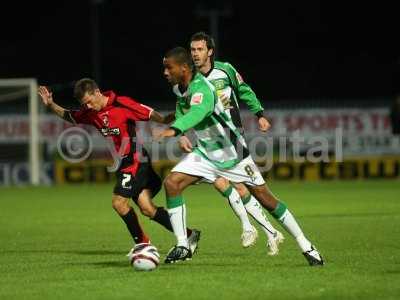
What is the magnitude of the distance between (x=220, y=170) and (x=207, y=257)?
1249 mm

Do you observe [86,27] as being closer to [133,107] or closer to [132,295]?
[133,107]

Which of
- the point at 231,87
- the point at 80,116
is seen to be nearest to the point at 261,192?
the point at 231,87

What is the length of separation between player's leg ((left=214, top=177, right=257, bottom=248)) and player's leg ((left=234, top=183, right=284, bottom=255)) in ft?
0.58

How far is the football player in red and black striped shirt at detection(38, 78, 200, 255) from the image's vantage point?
1102cm

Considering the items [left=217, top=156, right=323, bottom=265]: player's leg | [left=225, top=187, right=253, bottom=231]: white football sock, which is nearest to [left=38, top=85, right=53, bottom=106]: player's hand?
[left=217, top=156, right=323, bottom=265]: player's leg

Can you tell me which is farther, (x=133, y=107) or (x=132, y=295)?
(x=133, y=107)

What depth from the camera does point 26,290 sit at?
30.0 ft

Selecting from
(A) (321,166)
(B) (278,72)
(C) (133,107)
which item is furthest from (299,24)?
(C) (133,107)

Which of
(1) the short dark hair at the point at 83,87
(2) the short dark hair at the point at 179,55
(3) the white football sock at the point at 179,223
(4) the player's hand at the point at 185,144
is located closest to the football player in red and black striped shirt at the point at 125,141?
(1) the short dark hair at the point at 83,87

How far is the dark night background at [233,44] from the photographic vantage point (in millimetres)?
40656

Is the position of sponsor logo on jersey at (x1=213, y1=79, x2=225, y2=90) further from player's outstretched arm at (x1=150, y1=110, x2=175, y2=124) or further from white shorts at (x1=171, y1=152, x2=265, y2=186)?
white shorts at (x1=171, y1=152, x2=265, y2=186)

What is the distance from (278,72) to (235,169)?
3084 centimetres

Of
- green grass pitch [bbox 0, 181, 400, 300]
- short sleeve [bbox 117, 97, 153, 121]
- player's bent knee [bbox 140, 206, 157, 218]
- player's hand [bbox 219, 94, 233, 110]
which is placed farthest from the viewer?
player's hand [bbox 219, 94, 233, 110]

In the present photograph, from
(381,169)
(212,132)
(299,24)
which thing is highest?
(299,24)
